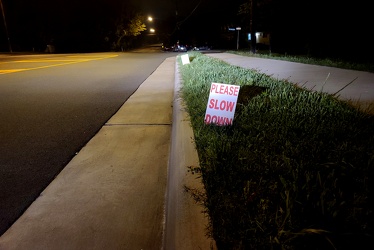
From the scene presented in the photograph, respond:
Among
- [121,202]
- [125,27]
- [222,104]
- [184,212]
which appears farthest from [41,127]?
[125,27]

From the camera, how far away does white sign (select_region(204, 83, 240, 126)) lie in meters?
3.63

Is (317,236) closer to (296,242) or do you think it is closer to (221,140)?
(296,242)

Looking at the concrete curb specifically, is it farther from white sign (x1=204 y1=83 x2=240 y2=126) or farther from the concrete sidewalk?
white sign (x1=204 y1=83 x2=240 y2=126)

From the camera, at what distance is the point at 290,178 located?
2.32 meters

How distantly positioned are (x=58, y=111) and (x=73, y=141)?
2101 millimetres

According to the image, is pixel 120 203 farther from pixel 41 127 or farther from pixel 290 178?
pixel 41 127

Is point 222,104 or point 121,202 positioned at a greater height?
point 222,104

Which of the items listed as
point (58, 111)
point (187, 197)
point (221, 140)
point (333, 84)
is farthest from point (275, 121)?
point (58, 111)

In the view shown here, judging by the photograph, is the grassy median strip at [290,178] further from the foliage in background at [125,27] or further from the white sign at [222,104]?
the foliage in background at [125,27]

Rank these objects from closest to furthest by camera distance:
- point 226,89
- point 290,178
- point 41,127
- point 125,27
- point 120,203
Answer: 1. point 290,178
2. point 120,203
3. point 226,89
4. point 41,127
5. point 125,27

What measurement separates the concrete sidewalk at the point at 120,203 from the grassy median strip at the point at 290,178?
192 millimetres

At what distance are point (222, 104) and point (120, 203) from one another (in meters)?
1.78

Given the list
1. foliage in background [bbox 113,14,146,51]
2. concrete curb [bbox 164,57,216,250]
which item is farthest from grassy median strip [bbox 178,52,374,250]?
foliage in background [bbox 113,14,146,51]

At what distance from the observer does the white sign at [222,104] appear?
3.63 meters
